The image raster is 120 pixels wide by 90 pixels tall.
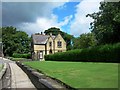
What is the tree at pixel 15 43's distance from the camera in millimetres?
107775

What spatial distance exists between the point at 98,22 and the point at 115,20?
5.96m

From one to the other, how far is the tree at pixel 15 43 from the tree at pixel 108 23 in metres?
74.5

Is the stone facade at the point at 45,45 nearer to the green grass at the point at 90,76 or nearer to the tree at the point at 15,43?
the tree at the point at 15,43

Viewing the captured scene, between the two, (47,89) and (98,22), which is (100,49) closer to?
(98,22)

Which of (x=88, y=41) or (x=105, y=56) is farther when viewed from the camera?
(x=88, y=41)

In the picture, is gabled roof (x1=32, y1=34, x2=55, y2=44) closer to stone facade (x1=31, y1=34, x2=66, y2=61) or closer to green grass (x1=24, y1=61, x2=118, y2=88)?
stone facade (x1=31, y1=34, x2=66, y2=61)

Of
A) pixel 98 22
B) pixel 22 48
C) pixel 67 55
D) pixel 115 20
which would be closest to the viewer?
pixel 115 20

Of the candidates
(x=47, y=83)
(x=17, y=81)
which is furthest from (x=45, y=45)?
(x=47, y=83)

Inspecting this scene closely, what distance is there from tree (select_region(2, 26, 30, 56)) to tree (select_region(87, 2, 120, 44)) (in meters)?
74.5

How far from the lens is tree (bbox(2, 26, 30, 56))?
4243 inches

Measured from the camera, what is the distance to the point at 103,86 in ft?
31.0

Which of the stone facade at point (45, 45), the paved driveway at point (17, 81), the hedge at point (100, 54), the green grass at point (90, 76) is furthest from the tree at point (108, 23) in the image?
the stone facade at point (45, 45)

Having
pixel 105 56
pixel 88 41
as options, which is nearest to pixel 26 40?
pixel 88 41

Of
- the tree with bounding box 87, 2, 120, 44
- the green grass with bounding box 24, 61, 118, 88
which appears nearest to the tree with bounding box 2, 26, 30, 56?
the tree with bounding box 87, 2, 120, 44
